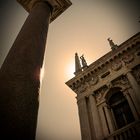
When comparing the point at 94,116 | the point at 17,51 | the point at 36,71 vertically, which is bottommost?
the point at 36,71

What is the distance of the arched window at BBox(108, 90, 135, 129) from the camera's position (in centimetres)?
1247

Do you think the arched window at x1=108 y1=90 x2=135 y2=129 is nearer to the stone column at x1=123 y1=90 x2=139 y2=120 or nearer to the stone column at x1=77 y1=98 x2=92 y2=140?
the stone column at x1=123 y1=90 x2=139 y2=120

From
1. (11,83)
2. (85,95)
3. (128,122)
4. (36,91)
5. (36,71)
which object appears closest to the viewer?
(11,83)

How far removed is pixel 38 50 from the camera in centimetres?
427

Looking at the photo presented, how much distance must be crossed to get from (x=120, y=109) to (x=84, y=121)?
2770mm

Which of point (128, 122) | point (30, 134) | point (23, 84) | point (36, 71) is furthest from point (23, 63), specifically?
point (128, 122)

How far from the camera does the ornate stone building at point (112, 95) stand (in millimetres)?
12219

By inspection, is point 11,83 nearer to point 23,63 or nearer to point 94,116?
point 23,63

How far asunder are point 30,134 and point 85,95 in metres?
13.5

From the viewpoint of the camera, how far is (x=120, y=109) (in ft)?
44.3

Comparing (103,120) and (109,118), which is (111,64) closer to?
(109,118)

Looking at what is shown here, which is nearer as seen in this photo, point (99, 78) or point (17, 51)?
point (17, 51)

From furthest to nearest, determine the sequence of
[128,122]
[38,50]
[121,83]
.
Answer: [121,83], [128,122], [38,50]

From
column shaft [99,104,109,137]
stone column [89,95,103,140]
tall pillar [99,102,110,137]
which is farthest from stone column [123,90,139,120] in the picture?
stone column [89,95,103,140]
